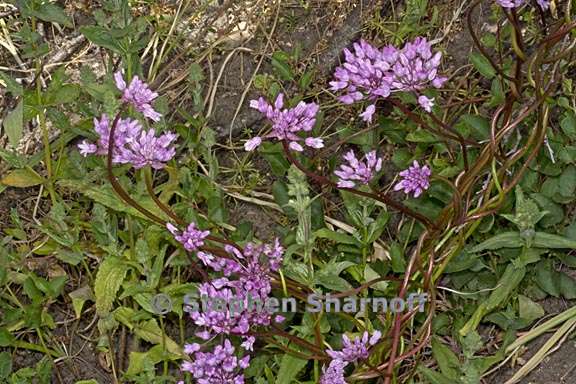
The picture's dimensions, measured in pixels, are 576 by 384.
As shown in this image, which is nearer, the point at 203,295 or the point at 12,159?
the point at 203,295

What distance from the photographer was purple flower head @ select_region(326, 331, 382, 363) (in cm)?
283

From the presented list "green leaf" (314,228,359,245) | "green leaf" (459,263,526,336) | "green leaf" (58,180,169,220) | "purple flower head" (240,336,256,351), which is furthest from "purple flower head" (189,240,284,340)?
"green leaf" (459,263,526,336)

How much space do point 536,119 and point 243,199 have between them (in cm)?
100

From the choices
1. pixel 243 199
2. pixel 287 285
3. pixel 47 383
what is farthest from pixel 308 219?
pixel 47 383

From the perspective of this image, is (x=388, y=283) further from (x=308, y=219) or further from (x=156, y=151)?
(x=156, y=151)

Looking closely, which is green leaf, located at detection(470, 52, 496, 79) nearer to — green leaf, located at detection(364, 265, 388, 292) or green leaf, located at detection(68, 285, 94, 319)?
green leaf, located at detection(364, 265, 388, 292)

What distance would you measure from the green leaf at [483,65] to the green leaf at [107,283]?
1296 mm

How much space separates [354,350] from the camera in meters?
2.83

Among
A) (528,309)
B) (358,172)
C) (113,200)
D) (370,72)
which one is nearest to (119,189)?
(113,200)

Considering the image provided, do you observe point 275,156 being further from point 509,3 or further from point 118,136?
point 509,3

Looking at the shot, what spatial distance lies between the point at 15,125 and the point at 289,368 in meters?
1.22

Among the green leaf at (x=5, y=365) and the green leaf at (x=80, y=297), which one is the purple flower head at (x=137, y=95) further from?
the green leaf at (x=5, y=365)

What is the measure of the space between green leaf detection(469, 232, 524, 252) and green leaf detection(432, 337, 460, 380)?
0.32 meters

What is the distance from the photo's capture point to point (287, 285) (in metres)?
2.99
